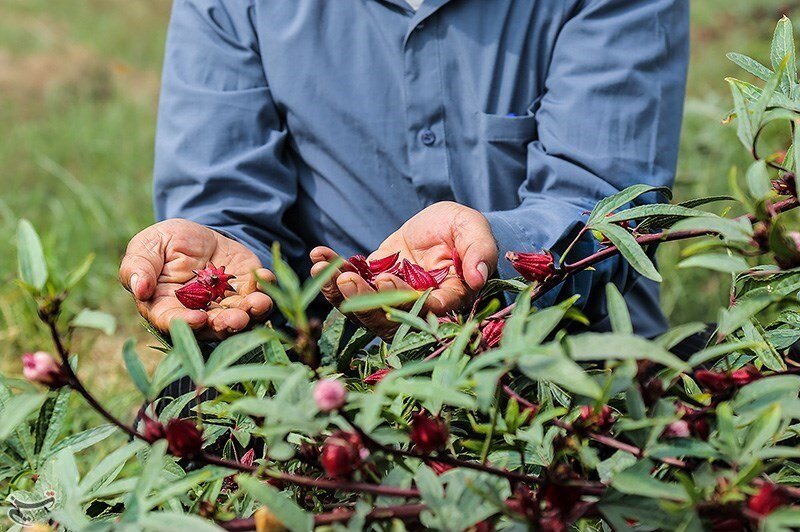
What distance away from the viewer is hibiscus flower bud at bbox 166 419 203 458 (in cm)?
58

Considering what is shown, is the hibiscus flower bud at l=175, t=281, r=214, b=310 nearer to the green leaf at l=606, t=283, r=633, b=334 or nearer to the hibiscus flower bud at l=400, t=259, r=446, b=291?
the hibiscus flower bud at l=400, t=259, r=446, b=291

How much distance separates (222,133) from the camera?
4.83ft

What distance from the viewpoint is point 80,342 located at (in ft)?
6.87

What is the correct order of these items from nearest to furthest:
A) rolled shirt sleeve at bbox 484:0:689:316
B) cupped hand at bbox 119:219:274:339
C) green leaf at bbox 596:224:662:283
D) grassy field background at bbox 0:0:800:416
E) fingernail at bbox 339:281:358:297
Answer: green leaf at bbox 596:224:662:283, fingernail at bbox 339:281:358:297, cupped hand at bbox 119:219:274:339, rolled shirt sleeve at bbox 484:0:689:316, grassy field background at bbox 0:0:800:416

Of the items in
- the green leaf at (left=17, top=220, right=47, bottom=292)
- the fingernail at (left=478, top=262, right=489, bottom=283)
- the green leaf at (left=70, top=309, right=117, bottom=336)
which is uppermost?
the green leaf at (left=17, top=220, right=47, bottom=292)

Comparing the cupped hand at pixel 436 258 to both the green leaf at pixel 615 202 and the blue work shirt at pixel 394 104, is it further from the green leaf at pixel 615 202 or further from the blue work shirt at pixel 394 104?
the blue work shirt at pixel 394 104

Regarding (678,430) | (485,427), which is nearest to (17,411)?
(485,427)

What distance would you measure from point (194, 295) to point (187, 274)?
158 mm

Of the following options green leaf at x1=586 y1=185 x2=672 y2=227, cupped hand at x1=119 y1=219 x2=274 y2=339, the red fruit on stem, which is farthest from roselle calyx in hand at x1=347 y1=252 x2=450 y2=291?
green leaf at x1=586 y1=185 x2=672 y2=227

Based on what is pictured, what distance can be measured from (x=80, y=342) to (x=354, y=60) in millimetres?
1039

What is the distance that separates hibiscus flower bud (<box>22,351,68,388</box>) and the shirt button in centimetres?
95

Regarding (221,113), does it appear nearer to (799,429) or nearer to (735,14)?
(799,429)

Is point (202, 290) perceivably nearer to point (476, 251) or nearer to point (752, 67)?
point (476, 251)

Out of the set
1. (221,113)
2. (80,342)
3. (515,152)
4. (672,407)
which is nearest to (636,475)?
(672,407)
